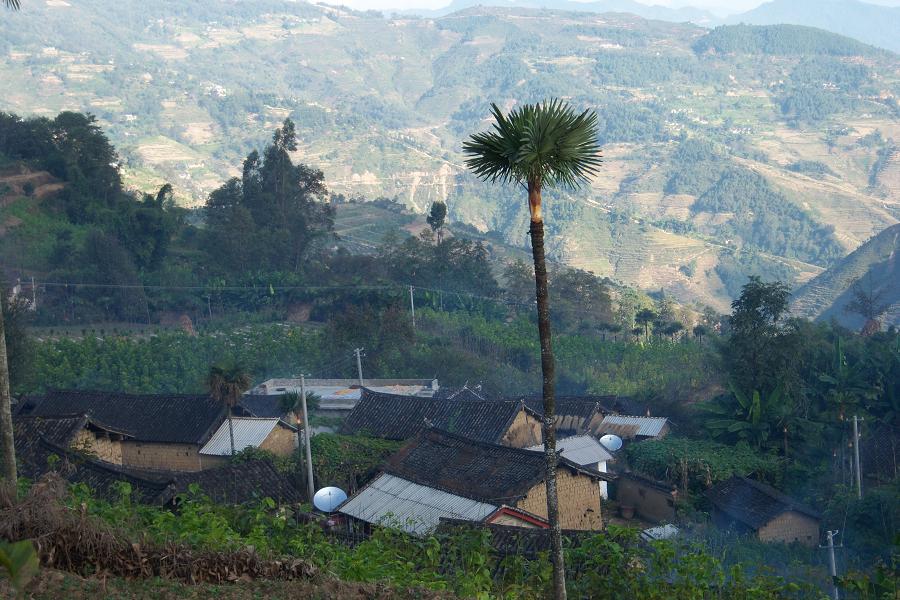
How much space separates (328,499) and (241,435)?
8.24 meters

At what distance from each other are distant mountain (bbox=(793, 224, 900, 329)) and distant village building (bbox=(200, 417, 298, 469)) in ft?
184

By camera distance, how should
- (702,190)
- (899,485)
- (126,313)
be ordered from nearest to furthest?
1. (899,485)
2. (126,313)
3. (702,190)

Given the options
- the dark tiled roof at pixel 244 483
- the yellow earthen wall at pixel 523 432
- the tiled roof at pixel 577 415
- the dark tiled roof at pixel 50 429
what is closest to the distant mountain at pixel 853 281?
the tiled roof at pixel 577 415

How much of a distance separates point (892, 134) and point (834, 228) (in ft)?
198

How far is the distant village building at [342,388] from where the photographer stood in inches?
1357

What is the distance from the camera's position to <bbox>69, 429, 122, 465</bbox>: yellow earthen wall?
2011 centimetres

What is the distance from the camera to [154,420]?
87.6 feet

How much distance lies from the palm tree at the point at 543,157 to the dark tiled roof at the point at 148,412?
60.1 feet

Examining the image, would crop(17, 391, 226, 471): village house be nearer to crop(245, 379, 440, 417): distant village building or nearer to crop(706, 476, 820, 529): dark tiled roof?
crop(245, 379, 440, 417): distant village building

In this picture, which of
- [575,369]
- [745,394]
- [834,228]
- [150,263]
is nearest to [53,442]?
[745,394]

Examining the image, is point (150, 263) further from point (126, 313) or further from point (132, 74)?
point (132, 74)

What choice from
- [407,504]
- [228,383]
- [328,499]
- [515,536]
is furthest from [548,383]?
[228,383]

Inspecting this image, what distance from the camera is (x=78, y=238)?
4900 cm

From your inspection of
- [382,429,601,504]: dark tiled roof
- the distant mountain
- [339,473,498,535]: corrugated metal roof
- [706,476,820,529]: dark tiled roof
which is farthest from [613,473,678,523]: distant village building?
the distant mountain
